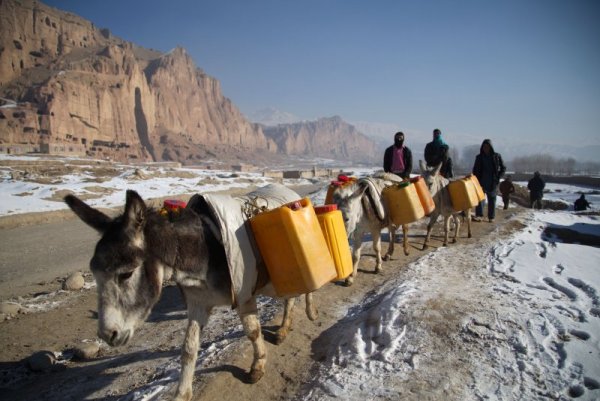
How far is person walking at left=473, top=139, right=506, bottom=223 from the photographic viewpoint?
1343 cm

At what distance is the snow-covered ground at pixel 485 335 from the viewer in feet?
11.7

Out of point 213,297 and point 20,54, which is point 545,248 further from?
point 20,54

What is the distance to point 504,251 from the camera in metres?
8.71

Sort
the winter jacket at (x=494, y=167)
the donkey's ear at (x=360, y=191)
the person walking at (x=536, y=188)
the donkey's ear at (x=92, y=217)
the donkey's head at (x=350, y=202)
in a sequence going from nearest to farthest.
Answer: the donkey's ear at (x=92, y=217), the donkey's head at (x=350, y=202), the donkey's ear at (x=360, y=191), the winter jacket at (x=494, y=167), the person walking at (x=536, y=188)

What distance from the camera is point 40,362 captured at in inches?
215

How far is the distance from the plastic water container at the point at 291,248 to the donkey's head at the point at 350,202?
3.05m

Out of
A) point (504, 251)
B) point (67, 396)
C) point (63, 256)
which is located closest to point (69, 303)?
point (67, 396)

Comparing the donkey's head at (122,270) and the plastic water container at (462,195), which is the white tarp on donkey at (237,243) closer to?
the donkey's head at (122,270)

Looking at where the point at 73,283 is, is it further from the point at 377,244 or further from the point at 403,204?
the point at 403,204

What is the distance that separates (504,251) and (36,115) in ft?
348

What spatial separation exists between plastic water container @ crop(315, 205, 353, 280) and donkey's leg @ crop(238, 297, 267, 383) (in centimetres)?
119

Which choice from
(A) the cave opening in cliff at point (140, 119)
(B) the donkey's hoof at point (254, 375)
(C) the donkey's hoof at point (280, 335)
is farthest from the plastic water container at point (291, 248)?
(A) the cave opening in cliff at point (140, 119)

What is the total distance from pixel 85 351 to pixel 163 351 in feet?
4.82

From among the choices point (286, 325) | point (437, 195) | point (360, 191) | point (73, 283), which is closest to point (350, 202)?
point (360, 191)
